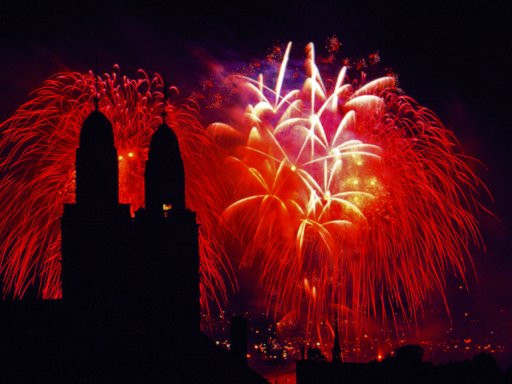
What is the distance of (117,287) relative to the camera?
33375 mm

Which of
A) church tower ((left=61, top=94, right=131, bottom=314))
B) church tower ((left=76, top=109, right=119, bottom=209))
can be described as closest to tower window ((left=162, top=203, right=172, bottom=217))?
church tower ((left=61, top=94, right=131, bottom=314))

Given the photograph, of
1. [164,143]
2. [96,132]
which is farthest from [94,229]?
[164,143]

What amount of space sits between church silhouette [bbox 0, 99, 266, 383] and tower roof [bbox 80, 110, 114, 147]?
49 millimetres

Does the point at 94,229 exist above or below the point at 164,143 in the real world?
below

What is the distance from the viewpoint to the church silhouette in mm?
32281

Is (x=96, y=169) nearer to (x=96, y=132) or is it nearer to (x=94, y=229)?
(x=96, y=132)

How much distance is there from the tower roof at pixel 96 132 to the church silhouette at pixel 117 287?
49mm

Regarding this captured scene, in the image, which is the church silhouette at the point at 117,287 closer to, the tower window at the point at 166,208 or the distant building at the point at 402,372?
the tower window at the point at 166,208

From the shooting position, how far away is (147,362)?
3284 centimetres

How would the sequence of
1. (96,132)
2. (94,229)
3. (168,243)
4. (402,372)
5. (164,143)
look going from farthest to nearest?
1. (402,372)
2. (164,143)
3. (168,243)
4. (96,132)
5. (94,229)

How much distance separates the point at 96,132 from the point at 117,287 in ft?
25.4

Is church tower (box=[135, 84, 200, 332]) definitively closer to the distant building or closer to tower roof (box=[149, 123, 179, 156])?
tower roof (box=[149, 123, 179, 156])

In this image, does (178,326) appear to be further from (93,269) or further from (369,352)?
(369,352)

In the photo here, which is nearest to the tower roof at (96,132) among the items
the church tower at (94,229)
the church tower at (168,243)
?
the church tower at (94,229)
